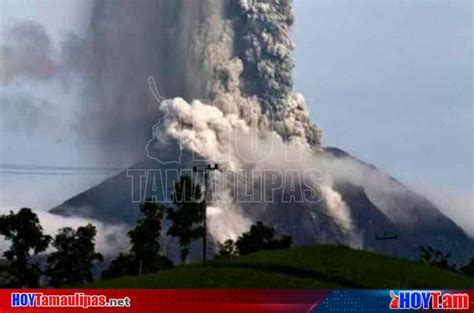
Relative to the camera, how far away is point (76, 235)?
5391 centimetres

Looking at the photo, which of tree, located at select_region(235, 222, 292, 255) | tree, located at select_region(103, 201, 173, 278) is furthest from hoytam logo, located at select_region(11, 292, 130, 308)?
tree, located at select_region(235, 222, 292, 255)

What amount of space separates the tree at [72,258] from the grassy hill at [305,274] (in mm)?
21624

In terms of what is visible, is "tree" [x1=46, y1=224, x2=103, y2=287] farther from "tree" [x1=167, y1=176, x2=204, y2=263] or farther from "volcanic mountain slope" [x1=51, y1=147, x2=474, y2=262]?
"volcanic mountain slope" [x1=51, y1=147, x2=474, y2=262]

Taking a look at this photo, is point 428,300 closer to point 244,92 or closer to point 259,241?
point 259,241

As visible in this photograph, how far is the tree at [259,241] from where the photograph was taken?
204 feet

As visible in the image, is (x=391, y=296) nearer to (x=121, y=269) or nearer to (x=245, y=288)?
(x=245, y=288)

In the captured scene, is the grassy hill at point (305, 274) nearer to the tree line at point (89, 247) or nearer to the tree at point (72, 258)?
the tree line at point (89, 247)

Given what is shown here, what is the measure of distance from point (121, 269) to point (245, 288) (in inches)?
1232

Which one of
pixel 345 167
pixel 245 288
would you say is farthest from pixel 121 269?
pixel 345 167

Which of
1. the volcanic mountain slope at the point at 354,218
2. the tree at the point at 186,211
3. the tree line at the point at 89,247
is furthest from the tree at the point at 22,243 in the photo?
the volcanic mountain slope at the point at 354,218

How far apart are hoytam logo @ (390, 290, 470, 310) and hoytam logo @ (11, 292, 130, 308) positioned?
802cm

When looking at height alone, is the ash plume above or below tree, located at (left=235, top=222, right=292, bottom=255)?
above

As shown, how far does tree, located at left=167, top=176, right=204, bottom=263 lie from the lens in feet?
180

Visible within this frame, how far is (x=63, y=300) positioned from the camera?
27141 mm
